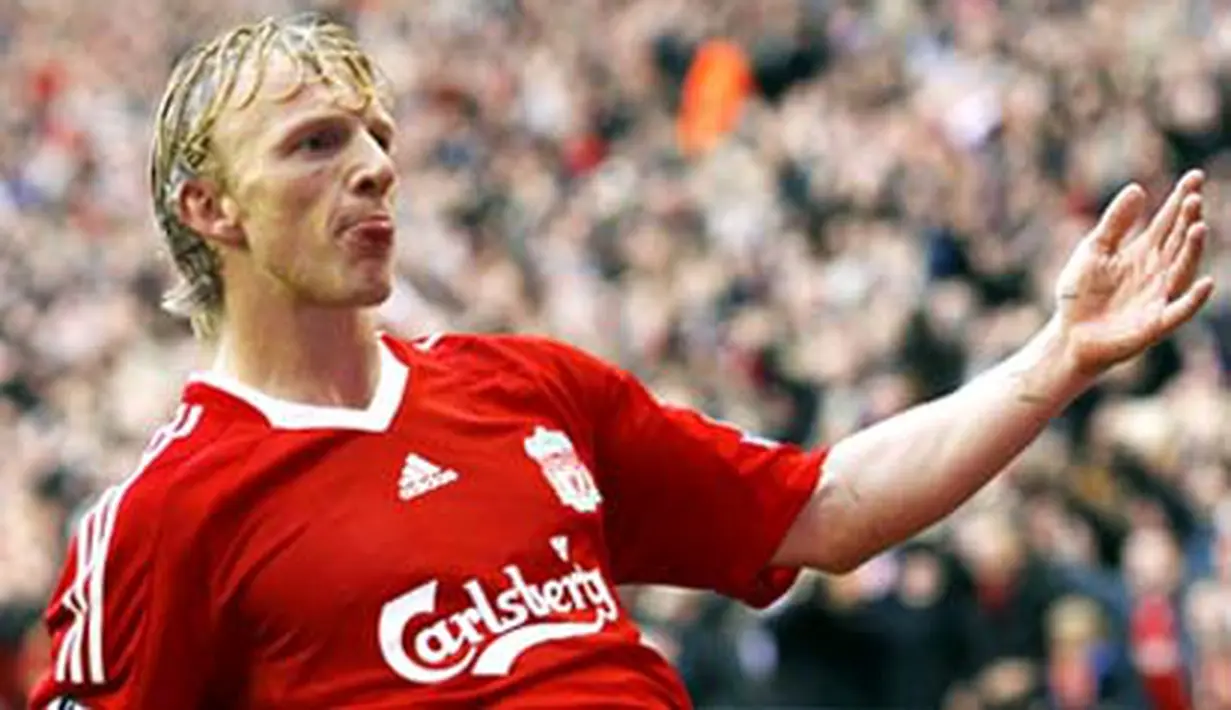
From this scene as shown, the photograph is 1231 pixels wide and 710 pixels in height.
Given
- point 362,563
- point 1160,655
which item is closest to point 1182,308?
point 362,563

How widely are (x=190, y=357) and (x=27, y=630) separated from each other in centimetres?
387

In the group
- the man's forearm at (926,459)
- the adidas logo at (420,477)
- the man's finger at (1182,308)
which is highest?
the adidas logo at (420,477)

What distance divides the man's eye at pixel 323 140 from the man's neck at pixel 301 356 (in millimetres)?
240

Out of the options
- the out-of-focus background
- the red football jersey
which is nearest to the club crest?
the red football jersey

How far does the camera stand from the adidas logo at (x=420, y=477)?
532 centimetres

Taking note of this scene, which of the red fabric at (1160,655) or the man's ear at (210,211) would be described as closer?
the man's ear at (210,211)

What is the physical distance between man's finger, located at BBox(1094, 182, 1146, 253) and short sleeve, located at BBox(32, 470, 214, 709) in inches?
57.3

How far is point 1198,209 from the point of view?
548 cm

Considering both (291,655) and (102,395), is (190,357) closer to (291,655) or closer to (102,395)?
(102,395)

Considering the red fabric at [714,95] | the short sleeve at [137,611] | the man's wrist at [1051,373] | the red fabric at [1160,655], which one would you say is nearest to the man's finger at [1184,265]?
the man's wrist at [1051,373]

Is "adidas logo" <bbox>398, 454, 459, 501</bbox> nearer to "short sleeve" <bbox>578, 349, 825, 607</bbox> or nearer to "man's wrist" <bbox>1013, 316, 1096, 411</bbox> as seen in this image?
"short sleeve" <bbox>578, 349, 825, 607</bbox>

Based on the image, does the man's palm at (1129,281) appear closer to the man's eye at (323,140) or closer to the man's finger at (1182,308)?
the man's finger at (1182,308)

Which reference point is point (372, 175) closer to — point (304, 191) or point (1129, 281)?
point (304, 191)

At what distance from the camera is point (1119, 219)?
5473 millimetres
